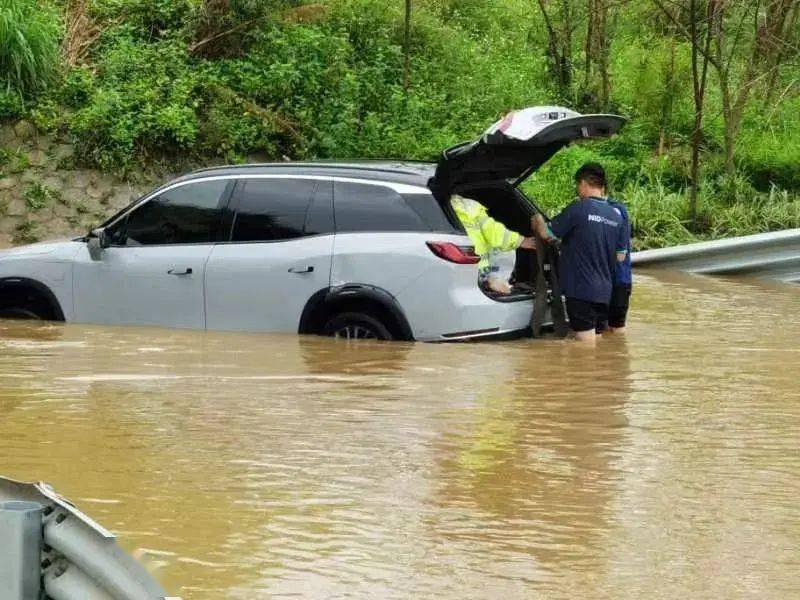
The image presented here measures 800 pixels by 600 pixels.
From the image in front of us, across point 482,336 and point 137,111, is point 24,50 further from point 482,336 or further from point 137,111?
point 482,336

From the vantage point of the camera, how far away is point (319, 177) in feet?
33.6

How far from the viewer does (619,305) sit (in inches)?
428

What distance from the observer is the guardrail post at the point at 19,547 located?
3.32 m

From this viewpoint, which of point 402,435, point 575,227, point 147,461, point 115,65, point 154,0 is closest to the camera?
point 147,461

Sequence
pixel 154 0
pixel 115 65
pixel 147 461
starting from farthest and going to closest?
pixel 154 0 < pixel 115 65 < pixel 147 461

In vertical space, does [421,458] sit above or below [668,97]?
below

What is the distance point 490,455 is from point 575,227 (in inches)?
132

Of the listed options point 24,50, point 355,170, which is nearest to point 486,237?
point 355,170

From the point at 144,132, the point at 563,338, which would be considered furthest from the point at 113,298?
the point at 144,132

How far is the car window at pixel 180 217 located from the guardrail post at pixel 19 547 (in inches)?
280

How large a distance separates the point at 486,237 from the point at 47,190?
28.3ft

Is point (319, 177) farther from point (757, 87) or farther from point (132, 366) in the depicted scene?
point (757, 87)

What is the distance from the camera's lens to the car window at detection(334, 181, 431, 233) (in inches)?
388

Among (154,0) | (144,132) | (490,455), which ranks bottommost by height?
(490,455)
